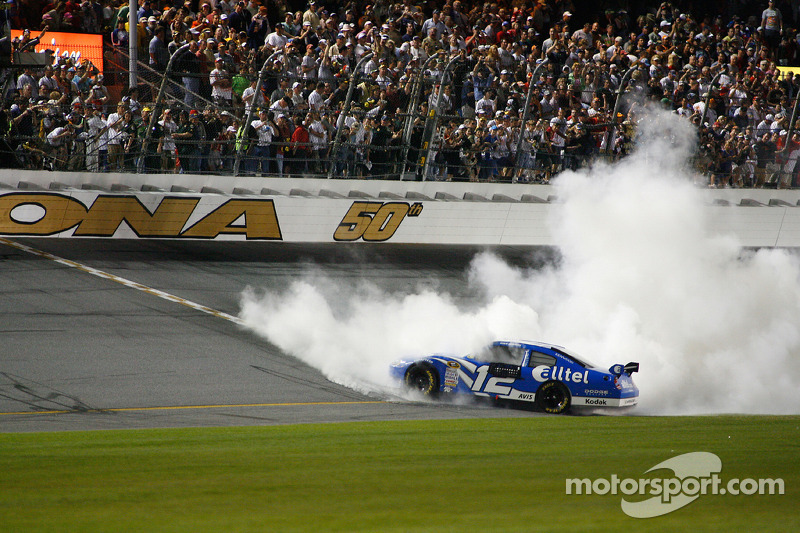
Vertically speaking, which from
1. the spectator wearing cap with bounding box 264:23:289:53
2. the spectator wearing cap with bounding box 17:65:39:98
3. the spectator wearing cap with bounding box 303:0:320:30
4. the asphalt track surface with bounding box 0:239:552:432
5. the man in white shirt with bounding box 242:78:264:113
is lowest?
the asphalt track surface with bounding box 0:239:552:432

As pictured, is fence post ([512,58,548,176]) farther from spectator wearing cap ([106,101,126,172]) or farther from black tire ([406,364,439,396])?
black tire ([406,364,439,396])

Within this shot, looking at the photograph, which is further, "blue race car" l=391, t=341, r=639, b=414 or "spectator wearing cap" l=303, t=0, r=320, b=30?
"spectator wearing cap" l=303, t=0, r=320, b=30

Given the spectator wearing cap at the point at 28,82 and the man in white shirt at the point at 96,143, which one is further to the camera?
the man in white shirt at the point at 96,143

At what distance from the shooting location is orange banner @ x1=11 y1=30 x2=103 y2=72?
18.7 m

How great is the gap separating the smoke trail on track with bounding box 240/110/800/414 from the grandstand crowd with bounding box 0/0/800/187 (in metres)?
2.61

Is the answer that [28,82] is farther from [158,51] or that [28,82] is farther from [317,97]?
[317,97]

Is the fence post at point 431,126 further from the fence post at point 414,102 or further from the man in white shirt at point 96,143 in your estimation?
the man in white shirt at point 96,143

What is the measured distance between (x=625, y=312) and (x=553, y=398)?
3428 millimetres

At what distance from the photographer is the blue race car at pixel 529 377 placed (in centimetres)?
1282

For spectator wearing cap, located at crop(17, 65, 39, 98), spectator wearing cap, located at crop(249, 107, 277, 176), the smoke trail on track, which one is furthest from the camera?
spectator wearing cap, located at crop(249, 107, 277, 176)

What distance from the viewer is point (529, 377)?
1299cm

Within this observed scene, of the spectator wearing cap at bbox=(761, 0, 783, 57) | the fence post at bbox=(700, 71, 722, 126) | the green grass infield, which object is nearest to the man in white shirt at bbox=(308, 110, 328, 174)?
the fence post at bbox=(700, 71, 722, 126)

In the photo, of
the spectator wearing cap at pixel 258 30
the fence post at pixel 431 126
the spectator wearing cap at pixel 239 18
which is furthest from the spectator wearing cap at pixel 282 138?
the spectator wearing cap at pixel 239 18

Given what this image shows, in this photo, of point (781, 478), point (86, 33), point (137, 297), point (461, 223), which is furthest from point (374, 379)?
point (86, 33)
